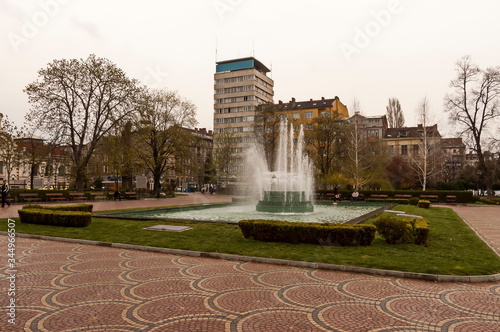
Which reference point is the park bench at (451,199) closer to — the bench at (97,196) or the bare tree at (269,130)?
the bare tree at (269,130)

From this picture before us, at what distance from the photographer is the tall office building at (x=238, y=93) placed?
89000mm

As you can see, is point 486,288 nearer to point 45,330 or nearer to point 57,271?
point 45,330

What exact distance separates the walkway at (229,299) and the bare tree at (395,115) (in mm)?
89487

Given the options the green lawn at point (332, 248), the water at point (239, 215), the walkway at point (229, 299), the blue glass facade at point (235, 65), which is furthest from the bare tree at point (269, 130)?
the blue glass facade at point (235, 65)

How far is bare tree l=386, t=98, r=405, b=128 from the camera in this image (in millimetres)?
89312

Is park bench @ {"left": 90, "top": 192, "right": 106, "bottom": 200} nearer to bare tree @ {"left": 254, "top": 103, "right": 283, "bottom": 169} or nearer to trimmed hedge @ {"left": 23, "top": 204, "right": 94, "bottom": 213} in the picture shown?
trimmed hedge @ {"left": 23, "top": 204, "right": 94, "bottom": 213}

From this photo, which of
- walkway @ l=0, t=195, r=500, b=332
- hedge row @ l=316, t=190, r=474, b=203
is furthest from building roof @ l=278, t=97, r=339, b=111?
walkway @ l=0, t=195, r=500, b=332

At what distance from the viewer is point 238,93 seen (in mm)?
90688

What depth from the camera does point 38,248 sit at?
36.8 feet

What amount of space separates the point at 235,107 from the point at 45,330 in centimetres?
8766

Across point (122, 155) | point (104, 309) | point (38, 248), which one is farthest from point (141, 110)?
point (104, 309)

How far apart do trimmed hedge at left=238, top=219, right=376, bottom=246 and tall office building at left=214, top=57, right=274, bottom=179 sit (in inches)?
2911

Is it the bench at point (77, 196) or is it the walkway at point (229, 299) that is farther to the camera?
the bench at point (77, 196)

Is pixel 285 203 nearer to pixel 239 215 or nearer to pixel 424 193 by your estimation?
pixel 239 215
